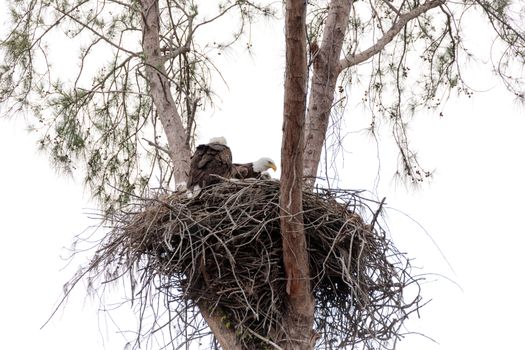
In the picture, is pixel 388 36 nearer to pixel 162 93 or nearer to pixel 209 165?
pixel 162 93

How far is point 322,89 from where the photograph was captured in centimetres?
687

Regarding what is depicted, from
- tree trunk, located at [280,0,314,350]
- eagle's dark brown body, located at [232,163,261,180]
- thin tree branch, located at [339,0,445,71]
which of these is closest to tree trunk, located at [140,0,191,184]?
eagle's dark brown body, located at [232,163,261,180]

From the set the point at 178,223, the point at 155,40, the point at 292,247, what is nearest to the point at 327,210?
the point at 292,247

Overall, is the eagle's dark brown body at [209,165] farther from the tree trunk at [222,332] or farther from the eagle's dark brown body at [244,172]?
the tree trunk at [222,332]

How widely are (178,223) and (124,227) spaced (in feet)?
1.41

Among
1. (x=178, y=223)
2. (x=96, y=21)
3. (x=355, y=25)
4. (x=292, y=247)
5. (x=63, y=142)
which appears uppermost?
(x=96, y=21)

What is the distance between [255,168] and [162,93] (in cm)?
90

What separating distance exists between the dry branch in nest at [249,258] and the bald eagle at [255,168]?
0.75 meters

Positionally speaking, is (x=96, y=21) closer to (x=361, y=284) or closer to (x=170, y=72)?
(x=170, y=72)

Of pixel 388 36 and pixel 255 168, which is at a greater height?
pixel 388 36

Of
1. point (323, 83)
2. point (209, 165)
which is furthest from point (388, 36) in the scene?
point (209, 165)

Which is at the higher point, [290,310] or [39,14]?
[39,14]

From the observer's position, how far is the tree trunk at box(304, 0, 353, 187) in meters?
6.77

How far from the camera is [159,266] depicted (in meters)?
5.76
